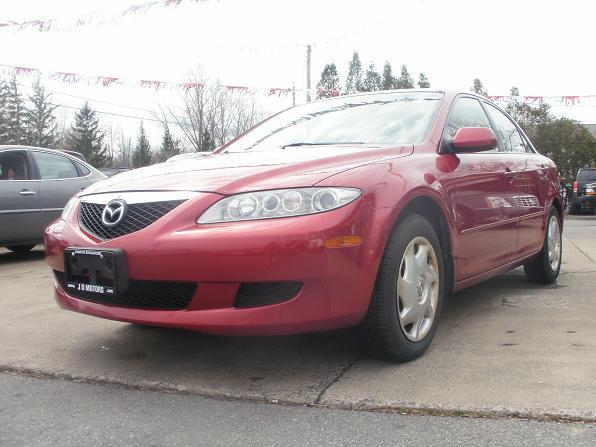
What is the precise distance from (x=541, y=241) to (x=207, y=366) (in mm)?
2998

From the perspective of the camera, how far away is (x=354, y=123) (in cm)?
371

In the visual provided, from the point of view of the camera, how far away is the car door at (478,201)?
3.35m

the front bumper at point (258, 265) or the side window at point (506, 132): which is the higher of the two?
the side window at point (506, 132)

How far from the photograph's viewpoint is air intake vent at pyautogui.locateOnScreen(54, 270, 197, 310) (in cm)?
256

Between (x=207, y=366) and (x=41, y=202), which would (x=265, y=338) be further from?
(x=41, y=202)

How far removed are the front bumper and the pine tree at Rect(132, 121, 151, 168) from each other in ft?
195

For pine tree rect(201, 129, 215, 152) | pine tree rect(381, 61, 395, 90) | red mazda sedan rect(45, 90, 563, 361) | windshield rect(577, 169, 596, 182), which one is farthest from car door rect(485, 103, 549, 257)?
pine tree rect(381, 61, 395, 90)

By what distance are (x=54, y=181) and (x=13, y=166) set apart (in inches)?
18.7

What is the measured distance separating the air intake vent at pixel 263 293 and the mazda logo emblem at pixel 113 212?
0.67 metres

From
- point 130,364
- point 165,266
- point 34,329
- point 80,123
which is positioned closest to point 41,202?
point 34,329

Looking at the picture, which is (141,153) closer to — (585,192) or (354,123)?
(585,192)

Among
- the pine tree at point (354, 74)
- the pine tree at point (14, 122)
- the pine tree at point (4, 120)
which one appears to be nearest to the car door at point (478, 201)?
the pine tree at point (4, 120)

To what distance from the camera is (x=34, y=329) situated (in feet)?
12.1

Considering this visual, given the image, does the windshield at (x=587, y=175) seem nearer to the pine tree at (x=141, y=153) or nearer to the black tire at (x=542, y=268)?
the black tire at (x=542, y=268)
